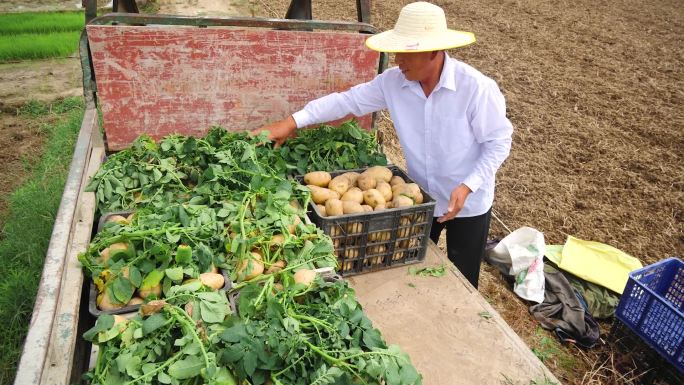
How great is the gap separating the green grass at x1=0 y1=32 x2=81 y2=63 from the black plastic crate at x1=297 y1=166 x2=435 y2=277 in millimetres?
8696

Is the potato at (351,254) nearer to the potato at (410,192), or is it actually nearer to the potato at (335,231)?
the potato at (335,231)

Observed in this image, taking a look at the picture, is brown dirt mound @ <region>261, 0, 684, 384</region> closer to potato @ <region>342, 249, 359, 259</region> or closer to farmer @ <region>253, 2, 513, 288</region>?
farmer @ <region>253, 2, 513, 288</region>

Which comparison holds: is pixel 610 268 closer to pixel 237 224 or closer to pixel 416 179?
pixel 416 179

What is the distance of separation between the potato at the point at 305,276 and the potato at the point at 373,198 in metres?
0.63

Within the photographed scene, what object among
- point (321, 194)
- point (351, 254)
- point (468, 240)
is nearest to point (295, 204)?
point (321, 194)

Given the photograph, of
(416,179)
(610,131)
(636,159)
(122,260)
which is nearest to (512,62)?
(610,131)

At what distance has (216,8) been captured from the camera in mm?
14023

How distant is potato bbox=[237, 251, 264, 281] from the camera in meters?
1.96

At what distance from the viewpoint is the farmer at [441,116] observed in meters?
2.50

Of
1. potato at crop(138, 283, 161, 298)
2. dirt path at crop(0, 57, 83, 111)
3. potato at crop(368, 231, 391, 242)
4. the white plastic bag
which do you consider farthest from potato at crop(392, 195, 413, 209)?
dirt path at crop(0, 57, 83, 111)

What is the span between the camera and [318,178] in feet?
8.66

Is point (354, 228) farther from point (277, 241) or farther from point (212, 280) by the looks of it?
point (212, 280)

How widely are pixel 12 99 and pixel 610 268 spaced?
812 centimetres

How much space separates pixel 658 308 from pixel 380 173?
6.76 feet
